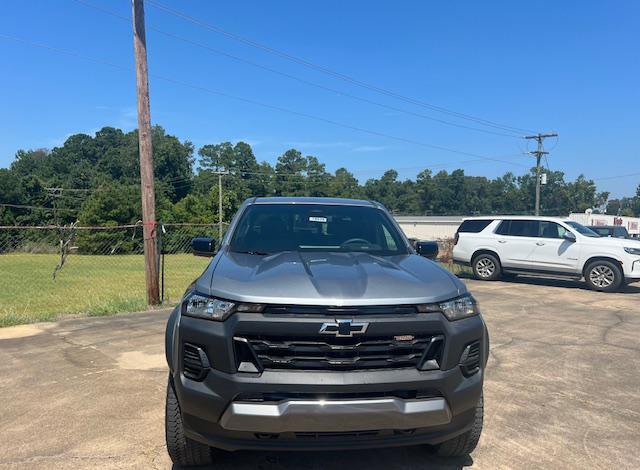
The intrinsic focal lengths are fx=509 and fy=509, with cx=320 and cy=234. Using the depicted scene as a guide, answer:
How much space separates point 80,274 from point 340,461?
20.9m

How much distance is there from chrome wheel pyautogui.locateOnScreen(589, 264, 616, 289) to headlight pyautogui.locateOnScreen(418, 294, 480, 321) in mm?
10908

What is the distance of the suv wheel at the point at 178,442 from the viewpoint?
3033mm

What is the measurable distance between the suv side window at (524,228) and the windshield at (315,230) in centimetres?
1005

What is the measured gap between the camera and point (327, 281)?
2.89m

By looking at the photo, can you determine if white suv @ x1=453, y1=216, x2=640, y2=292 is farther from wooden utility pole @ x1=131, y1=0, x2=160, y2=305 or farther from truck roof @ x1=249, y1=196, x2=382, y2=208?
truck roof @ x1=249, y1=196, x2=382, y2=208

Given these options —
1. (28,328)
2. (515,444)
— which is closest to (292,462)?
(515,444)

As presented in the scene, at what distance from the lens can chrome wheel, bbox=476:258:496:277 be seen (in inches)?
549

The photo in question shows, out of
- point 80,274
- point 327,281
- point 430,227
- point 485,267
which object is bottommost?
point 80,274

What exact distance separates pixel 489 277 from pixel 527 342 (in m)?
7.49

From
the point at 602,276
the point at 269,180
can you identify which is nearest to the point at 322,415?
the point at 602,276

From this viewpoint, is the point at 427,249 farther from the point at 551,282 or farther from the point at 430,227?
the point at 430,227

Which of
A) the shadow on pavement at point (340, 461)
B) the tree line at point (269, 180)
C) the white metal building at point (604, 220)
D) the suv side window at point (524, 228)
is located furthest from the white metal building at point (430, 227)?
the shadow on pavement at point (340, 461)

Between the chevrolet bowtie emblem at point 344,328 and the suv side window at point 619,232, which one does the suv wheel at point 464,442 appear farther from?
the suv side window at point 619,232

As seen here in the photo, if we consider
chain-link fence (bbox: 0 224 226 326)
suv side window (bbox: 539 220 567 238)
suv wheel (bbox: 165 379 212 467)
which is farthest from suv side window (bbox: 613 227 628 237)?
suv wheel (bbox: 165 379 212 467)
